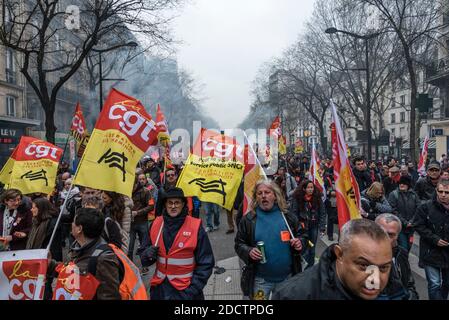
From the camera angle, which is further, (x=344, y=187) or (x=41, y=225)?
(x=41, y=225)

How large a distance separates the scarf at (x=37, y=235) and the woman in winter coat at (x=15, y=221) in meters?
0.45

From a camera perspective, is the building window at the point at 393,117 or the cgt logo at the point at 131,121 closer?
the cgt logo at the point at 131,121

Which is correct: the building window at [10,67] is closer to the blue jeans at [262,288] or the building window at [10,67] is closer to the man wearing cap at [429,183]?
the man wearing cap at [429,183]

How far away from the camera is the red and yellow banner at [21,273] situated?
311 cm

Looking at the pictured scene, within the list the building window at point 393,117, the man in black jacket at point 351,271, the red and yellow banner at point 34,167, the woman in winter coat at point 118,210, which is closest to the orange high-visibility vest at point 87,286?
the man in black jacket at point 351,271

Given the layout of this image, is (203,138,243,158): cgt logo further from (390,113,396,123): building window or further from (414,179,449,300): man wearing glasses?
(390,113,396,123): building window

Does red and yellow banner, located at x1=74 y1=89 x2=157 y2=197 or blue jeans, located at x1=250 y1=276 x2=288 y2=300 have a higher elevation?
red and yellow banner, located at x1=74 y1=89 x2=157 y2=197

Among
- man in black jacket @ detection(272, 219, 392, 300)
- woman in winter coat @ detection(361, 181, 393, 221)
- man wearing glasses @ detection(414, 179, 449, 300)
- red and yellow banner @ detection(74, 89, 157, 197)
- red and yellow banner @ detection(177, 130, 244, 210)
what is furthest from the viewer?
woman in winter coat @ detection(361, 181, 393, 221)

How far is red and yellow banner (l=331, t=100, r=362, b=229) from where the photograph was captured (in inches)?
169

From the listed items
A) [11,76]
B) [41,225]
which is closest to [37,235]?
[41,225]

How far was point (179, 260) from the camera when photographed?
3.71m

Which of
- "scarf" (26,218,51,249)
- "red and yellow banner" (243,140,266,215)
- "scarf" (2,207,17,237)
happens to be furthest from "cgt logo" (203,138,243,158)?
"scarf" (2,207,17,237)

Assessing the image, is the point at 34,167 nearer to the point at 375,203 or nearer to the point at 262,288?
the point at 262,288

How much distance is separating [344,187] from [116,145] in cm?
228
